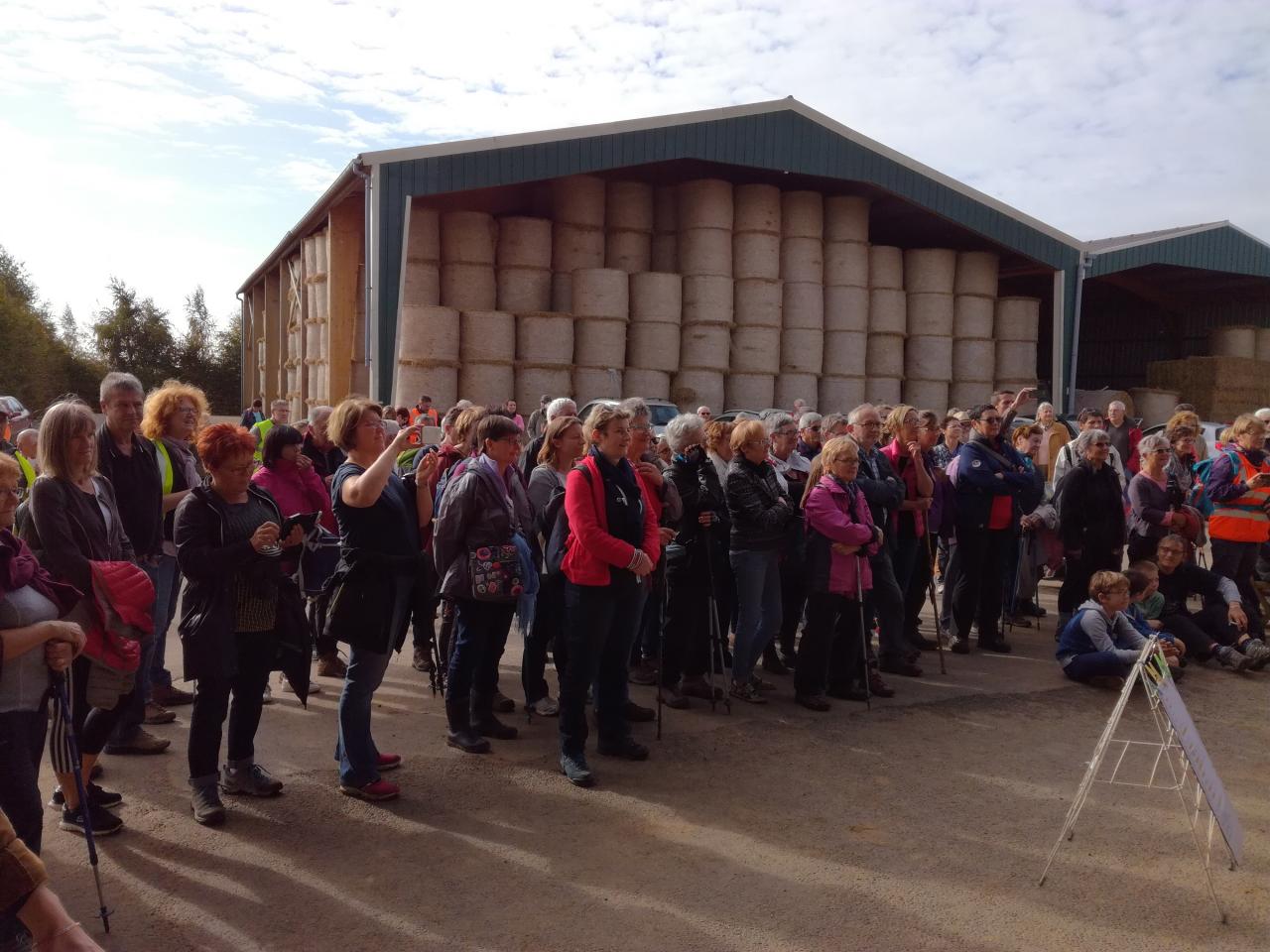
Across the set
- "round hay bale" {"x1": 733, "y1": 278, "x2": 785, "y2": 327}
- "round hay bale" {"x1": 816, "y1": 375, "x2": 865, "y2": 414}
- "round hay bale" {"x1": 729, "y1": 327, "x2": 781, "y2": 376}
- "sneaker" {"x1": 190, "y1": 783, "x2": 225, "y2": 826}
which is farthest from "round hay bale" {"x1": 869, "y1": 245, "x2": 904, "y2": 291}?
"sneaker" {"x1": 190, "y1": 783, "x2": 225, "y2": 826}

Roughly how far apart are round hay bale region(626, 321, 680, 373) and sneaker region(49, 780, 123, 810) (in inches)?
587

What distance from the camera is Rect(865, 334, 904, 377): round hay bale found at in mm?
20547

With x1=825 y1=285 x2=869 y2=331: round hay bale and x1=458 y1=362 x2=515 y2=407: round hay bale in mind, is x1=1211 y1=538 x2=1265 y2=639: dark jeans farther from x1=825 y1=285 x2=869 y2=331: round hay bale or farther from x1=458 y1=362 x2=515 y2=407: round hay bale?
x1=825 y1=285 x2=869 y2=331: round hay bale

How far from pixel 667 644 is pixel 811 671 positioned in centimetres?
92

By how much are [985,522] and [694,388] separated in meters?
11.7

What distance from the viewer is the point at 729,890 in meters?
3.84

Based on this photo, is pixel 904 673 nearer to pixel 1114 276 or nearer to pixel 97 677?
pixel 97 677

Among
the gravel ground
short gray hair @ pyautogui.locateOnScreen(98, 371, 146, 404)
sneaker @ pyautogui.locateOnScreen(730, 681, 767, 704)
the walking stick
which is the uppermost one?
short gray hair @ pyautogui.locateOnScreen(98, 371, 146, 404)

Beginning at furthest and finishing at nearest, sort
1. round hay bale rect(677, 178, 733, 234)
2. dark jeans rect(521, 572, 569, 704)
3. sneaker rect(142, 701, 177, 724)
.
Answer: round hay bale rect(677, 178, 733, 234), dark jeans rect(521, 572, 569, 704), sneaker rect(142, 701, 177, 724)

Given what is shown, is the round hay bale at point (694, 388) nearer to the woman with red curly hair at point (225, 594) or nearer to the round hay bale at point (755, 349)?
the round hay bale at point (755, 349)

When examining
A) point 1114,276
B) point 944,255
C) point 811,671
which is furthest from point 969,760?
point 1114,276


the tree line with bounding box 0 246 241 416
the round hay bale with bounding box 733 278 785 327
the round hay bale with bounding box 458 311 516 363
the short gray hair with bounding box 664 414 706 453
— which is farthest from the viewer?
the tree line with bounding box 0 246 241 416

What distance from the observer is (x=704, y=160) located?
17.8 meters

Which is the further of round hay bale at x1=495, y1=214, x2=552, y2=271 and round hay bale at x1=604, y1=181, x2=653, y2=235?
round hay bale at x1=604, y1=181, x2=653, y2=235
